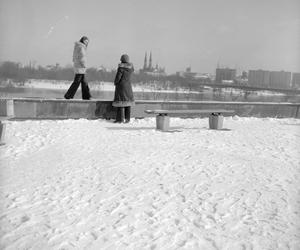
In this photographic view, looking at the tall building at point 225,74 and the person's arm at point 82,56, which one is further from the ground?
the tall building at point 225,74

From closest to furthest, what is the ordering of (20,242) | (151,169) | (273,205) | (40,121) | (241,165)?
(20,242), (273,205), (151,169), (241,165), (40,121)

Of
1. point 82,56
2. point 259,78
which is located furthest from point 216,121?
point 259,78

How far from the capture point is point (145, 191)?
4312mm

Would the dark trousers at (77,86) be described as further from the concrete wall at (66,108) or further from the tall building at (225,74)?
the tall building at (225,74)

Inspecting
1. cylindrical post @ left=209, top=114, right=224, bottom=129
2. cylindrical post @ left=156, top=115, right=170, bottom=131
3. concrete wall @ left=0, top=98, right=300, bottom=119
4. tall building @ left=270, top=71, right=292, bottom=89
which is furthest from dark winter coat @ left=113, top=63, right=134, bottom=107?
tall building @ left=270, top=71, right=292, bottom=89

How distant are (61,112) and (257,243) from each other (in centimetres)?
688

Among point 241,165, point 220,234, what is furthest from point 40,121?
point 220,234

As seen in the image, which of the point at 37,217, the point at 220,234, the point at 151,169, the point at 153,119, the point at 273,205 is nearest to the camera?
the point at 220,234

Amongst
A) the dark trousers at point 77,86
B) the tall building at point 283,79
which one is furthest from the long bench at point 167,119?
the tall building at point 283,79

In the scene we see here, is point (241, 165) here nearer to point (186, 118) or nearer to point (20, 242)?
point (20, 242)

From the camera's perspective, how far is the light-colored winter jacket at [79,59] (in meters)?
9.38

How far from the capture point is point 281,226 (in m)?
3.50

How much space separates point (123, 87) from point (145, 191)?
520 cm

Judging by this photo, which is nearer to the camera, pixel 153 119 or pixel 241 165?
pixel 241 165
